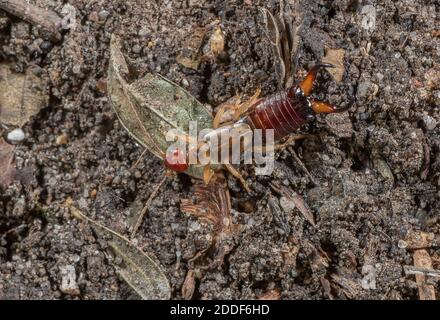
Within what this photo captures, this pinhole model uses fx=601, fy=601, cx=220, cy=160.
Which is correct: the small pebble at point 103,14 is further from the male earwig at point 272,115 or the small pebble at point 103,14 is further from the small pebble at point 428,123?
the small pebble at point 428,123

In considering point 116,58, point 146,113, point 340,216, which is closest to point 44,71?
point 116,58

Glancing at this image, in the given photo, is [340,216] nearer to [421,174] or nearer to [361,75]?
[421,174]

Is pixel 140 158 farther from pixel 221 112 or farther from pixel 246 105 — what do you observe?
pixel 246 105

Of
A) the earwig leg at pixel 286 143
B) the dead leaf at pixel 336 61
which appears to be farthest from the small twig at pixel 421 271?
the dead leaf at pixel 336 61

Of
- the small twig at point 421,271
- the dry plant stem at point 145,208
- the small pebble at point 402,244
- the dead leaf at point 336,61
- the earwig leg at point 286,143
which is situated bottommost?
the small twig at point 421,271

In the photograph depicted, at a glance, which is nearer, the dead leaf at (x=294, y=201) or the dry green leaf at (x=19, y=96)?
the dead leaf at (x=294, y=201)

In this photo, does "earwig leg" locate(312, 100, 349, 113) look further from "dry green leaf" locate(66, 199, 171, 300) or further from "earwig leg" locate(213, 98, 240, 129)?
"dry green leaf" locate(66, 199, 171, 300)


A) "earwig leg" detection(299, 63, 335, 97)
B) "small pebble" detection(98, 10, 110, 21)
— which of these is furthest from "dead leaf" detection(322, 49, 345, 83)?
"small pebble" detection(98, 10, 110, 21)
